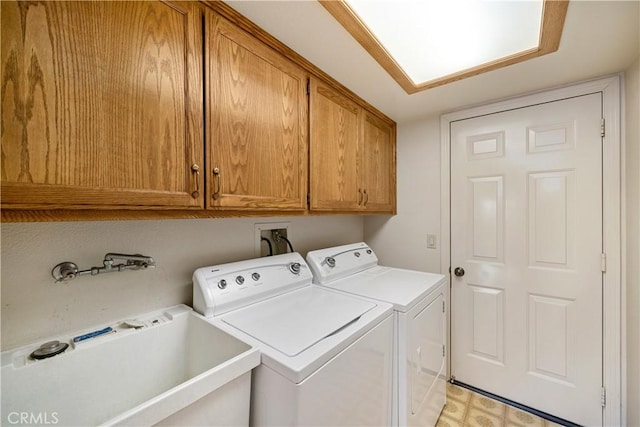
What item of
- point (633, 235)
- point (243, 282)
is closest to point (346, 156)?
point (243, 282)

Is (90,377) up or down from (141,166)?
down

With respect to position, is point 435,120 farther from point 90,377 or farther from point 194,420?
point 90,377

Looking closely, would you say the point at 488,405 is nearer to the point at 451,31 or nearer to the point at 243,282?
the point at 243,282

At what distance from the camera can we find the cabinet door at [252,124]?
3.28 ft

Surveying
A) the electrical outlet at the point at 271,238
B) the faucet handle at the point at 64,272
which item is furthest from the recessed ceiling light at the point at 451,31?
the faucet handle at the point at 64,272

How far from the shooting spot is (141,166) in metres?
0.82

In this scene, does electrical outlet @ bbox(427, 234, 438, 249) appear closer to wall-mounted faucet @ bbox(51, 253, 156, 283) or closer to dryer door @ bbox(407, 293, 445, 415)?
dryer door @ bbox(407, 293, 445, 415)

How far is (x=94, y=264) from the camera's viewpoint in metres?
1.01

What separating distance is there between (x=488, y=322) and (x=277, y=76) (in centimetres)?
223

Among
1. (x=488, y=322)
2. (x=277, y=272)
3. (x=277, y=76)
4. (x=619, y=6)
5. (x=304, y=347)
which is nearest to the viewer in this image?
(x=304, y=347)

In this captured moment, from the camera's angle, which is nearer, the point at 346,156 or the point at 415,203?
the point at 346,156

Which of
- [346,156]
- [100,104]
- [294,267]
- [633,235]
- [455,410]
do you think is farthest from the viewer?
[455,410]

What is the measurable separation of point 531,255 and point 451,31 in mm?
1561

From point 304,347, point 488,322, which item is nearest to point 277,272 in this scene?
point 304,347
